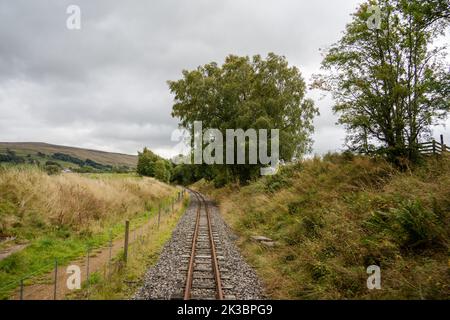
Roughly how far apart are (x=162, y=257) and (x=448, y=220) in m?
8.02

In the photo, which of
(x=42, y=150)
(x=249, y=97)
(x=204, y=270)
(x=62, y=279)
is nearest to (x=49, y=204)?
(x=62, y=279)

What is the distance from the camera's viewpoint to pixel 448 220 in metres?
5.43

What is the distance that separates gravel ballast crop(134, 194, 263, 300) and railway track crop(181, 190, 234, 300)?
12 cm

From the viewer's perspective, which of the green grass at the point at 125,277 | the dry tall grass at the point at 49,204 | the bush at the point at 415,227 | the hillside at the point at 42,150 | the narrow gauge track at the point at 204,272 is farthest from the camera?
the hillside at the point at 42,150

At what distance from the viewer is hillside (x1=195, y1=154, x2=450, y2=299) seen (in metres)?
4.98

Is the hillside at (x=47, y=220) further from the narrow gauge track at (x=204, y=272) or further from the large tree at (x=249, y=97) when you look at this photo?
the large tree at (x=249, y=97)

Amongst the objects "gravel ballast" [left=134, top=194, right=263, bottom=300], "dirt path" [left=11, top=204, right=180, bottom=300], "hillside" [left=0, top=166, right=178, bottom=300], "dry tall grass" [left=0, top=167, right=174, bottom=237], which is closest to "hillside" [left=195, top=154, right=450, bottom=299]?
"gravel ballast" [left=134, top=194, right=263, bottom=300]

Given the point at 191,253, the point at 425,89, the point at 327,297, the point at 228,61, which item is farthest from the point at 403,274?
the point at 228,61

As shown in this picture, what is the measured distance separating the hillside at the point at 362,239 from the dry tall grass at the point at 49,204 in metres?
7.94

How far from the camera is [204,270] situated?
25.7ft

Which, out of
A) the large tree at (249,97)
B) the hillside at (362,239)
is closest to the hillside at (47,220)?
the hillside at (362,239)

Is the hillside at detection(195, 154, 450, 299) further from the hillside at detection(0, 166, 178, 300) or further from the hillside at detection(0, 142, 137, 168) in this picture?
the hillside at detection(0, 142, 137, 168)

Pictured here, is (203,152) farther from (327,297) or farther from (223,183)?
(327,297)

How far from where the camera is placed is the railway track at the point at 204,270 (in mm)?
6188
